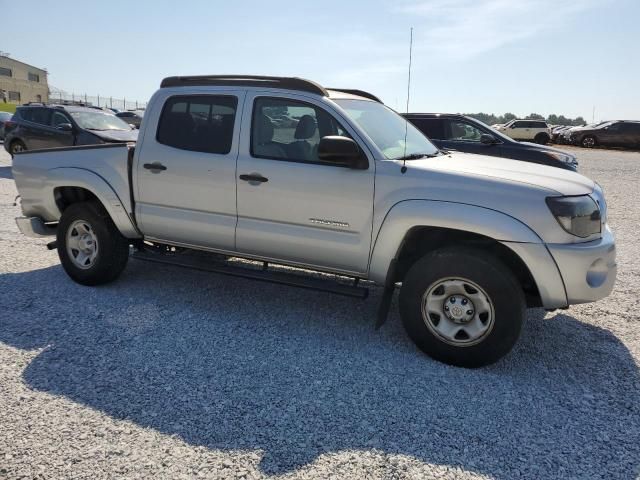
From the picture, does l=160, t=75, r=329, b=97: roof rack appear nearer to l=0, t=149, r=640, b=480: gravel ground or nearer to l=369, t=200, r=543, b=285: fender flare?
l=369, t=200, r=543, b=285: fender flare

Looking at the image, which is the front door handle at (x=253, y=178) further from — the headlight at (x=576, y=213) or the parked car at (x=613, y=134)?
the parked car at (x=613, y=134)

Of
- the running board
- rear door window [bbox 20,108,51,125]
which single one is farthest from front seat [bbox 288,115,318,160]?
rear door window [bbox 20,108,51,125]

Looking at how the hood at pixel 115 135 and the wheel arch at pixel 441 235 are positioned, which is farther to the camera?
the hood at pixel 115 135

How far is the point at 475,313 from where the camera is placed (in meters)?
3.65

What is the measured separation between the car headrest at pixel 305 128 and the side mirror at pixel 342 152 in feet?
1.35

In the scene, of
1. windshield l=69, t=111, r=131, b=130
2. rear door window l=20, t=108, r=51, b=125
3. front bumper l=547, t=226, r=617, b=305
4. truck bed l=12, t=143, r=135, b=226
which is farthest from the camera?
rear door window l=20, t=108, r=51, b=125

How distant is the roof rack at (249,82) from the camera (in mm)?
4230

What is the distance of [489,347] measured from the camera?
360 centimetres

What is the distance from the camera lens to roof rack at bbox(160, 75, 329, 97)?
4230 millimetres

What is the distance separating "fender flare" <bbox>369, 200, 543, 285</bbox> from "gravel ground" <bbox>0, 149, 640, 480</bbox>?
736 mm

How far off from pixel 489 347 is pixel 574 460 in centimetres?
99

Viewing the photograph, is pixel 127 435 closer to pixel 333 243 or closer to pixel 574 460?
pixel 333 243

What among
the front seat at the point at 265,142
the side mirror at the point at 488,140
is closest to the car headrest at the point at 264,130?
the front seat at the point at 265,142

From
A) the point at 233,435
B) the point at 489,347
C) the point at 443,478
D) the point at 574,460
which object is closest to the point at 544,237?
the point at 489,347
